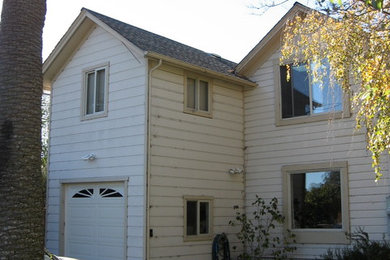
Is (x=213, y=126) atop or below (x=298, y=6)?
below

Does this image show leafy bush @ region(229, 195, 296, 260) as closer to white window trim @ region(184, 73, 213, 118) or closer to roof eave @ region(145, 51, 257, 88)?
white window trim @ region(184, 73, 213, 118)

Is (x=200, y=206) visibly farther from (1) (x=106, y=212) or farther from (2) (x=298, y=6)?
(2) (x=298, y=6)

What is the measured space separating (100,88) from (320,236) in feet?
21.6

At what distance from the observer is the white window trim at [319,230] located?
1239 cm

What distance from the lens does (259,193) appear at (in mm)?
14062

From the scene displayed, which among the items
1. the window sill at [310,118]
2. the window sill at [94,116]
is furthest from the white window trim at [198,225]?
the window sill at [94,116]

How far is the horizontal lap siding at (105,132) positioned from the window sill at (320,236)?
4120 mm

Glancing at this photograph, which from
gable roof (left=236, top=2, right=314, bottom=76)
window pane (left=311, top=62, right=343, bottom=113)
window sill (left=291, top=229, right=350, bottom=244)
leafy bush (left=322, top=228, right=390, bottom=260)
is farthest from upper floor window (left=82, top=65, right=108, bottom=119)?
leafy bush (left=322, top=228, right=390, bottom=260)

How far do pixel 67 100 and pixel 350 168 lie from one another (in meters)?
7.51

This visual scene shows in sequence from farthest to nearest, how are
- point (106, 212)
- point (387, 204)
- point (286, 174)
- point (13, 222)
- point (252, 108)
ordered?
point (252, 108)
point (286, 174)
point (106, 212)
point (387, 204)
point (13, 222)

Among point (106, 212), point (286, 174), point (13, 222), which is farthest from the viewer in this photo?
point (286, 174)

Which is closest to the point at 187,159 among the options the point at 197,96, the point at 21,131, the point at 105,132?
the point at 197,96

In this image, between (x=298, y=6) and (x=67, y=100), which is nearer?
(x=298, y=6)

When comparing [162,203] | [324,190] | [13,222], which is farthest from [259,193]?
[13,222]
